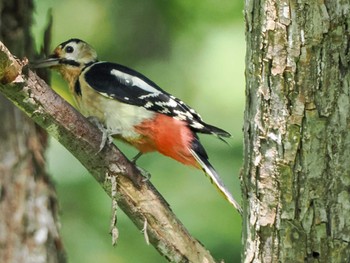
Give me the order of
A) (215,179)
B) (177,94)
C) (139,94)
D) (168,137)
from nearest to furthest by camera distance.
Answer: (215,179)
(168,137)
(139,94)
(177,94)

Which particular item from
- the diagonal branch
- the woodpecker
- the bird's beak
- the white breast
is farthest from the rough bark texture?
the bird's beak

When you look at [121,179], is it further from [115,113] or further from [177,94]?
[177,94]

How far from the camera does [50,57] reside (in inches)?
233

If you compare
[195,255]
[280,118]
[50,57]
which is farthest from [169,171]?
[280,118]

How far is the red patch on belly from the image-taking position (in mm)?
5219

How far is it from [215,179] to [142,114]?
64 centimetres

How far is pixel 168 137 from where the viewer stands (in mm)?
5285

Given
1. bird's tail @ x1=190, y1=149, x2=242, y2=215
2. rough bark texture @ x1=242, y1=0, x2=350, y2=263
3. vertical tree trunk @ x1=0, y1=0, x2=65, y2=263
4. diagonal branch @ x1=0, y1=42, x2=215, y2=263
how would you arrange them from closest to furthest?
1. rough bark texture @ x1=242, y1=0, x2=350, y2=263
2. diagonal branch @ x1=0, y1=42, x2=215, y2=263
3. bird's tail @ x1=190, y1=149, x2=242, y2=215
4. vertical tree trunk @ x1=0, y1=0, x2=65, y2=263

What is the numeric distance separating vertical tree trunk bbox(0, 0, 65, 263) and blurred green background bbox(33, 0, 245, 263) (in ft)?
1.24

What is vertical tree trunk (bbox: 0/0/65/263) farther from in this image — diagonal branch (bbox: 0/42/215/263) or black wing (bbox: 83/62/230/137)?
diagonal branch (bbox: 0/42/215/263)

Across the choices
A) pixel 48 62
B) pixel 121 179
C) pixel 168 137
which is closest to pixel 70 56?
pixel 48 62

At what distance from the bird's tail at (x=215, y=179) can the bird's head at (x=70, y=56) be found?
1121 mm

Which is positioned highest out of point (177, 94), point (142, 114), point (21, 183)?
point (142, 114)

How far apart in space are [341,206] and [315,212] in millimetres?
105
